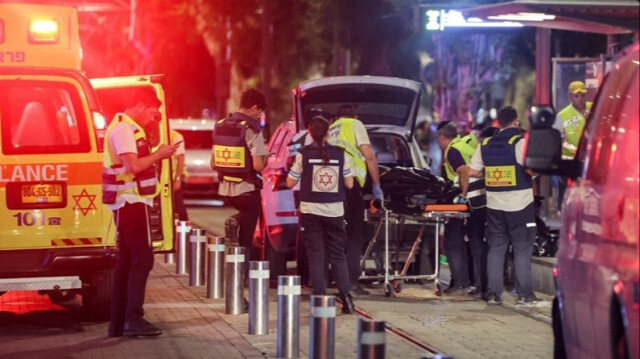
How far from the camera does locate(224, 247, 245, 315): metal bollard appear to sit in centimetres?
1295

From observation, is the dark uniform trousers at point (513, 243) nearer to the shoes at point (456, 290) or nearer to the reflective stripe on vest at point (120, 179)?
the shoes at point (456, 290)

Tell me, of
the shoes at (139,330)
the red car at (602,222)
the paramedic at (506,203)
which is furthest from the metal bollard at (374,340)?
the paramedic at (506,203)

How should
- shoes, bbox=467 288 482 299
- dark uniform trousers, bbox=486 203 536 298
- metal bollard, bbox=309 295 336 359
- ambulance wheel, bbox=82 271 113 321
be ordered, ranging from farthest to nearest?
shoes, bbox=467 288 482 299
dark uniform trousers, bbox=486 203 536 298
ambulance wheel, bbox=82 271 113 321
metal bollard, bbox=309 295 336 359

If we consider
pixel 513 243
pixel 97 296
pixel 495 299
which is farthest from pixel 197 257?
pixel 513 243

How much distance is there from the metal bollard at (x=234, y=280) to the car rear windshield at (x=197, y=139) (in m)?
18.3

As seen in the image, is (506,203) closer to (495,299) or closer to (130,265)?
(495,299)

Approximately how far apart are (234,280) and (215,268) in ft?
4.39

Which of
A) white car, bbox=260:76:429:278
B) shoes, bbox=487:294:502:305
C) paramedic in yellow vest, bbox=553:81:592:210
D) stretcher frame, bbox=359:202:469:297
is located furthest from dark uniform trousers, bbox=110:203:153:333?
paramedic in yellow vest, bbox=553:81:592:210

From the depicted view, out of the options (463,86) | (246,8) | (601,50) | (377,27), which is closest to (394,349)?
(601,50)

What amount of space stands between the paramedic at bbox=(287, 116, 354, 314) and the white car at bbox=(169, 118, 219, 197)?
1779 centimetres

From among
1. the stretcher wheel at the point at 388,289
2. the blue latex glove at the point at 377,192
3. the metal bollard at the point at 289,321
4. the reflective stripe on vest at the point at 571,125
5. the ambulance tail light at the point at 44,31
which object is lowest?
the stretcher wheel at the point at 388,289

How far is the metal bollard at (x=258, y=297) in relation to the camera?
38.0 ft

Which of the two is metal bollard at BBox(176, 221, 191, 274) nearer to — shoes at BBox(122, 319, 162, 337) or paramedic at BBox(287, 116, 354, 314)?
paramedic at BBox(287, 116, 354, 314)

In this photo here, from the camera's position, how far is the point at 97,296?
1261 centimetres
